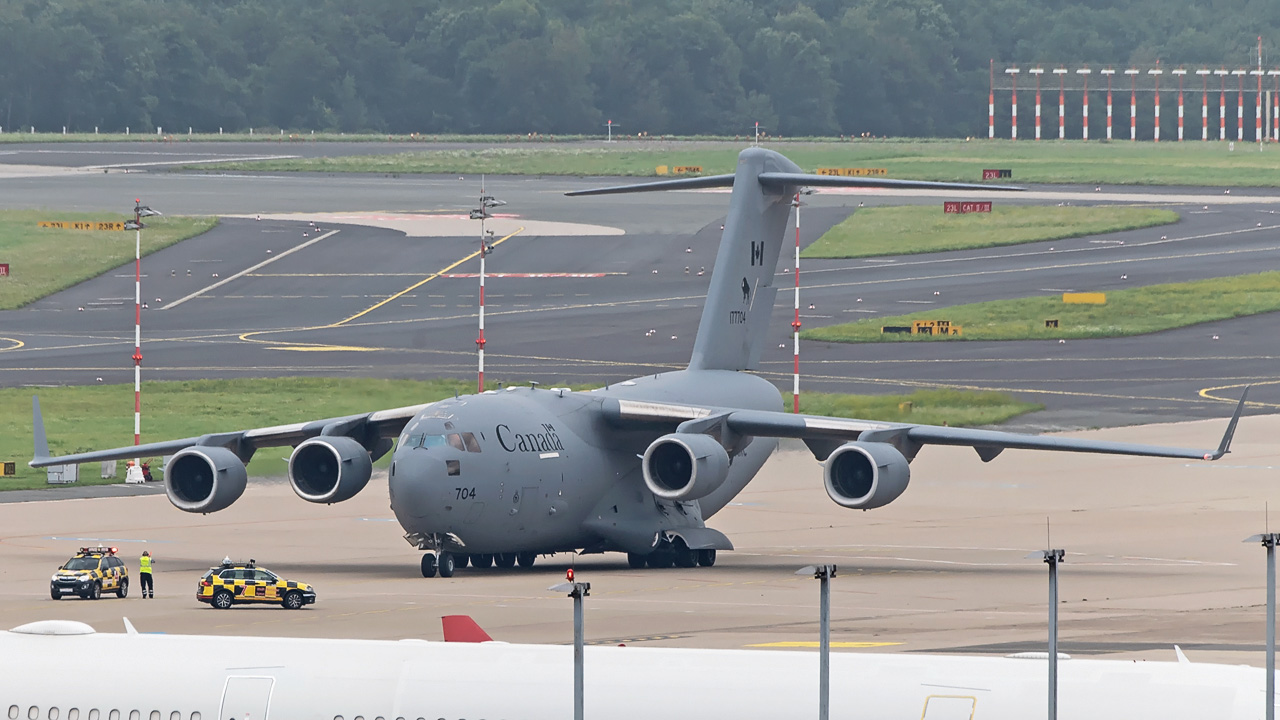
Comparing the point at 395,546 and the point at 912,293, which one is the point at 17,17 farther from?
the point at 395,546

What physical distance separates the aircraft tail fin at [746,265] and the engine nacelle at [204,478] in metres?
9.69

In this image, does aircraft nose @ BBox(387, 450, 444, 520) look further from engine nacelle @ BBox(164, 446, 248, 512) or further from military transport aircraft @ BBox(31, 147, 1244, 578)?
engine nacelle @ BBox(164, 446, 248, 512)

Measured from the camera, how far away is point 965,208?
106500 mm

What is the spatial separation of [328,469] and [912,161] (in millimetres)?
109256

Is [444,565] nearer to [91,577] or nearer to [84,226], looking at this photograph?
[91,577]

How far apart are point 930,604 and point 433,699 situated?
18.9 meters

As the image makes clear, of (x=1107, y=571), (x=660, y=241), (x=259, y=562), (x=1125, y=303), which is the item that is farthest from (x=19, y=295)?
(x=1107, y=571)

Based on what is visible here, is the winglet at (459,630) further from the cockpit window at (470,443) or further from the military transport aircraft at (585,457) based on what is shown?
the cockpit window at (470,443)

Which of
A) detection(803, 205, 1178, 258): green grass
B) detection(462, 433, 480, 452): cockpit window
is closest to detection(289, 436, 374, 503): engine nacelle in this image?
detection(462, 433, 480, 452): cockpit window

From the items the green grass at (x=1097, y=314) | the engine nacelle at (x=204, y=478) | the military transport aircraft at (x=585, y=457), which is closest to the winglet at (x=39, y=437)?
the military transport aircraft at (x=585, y=457)

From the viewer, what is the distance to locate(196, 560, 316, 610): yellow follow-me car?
32.6m

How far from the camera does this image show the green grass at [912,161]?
134 meters

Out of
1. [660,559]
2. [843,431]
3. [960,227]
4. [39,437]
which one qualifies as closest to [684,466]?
[843,431]

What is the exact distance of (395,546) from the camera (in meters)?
42.0
